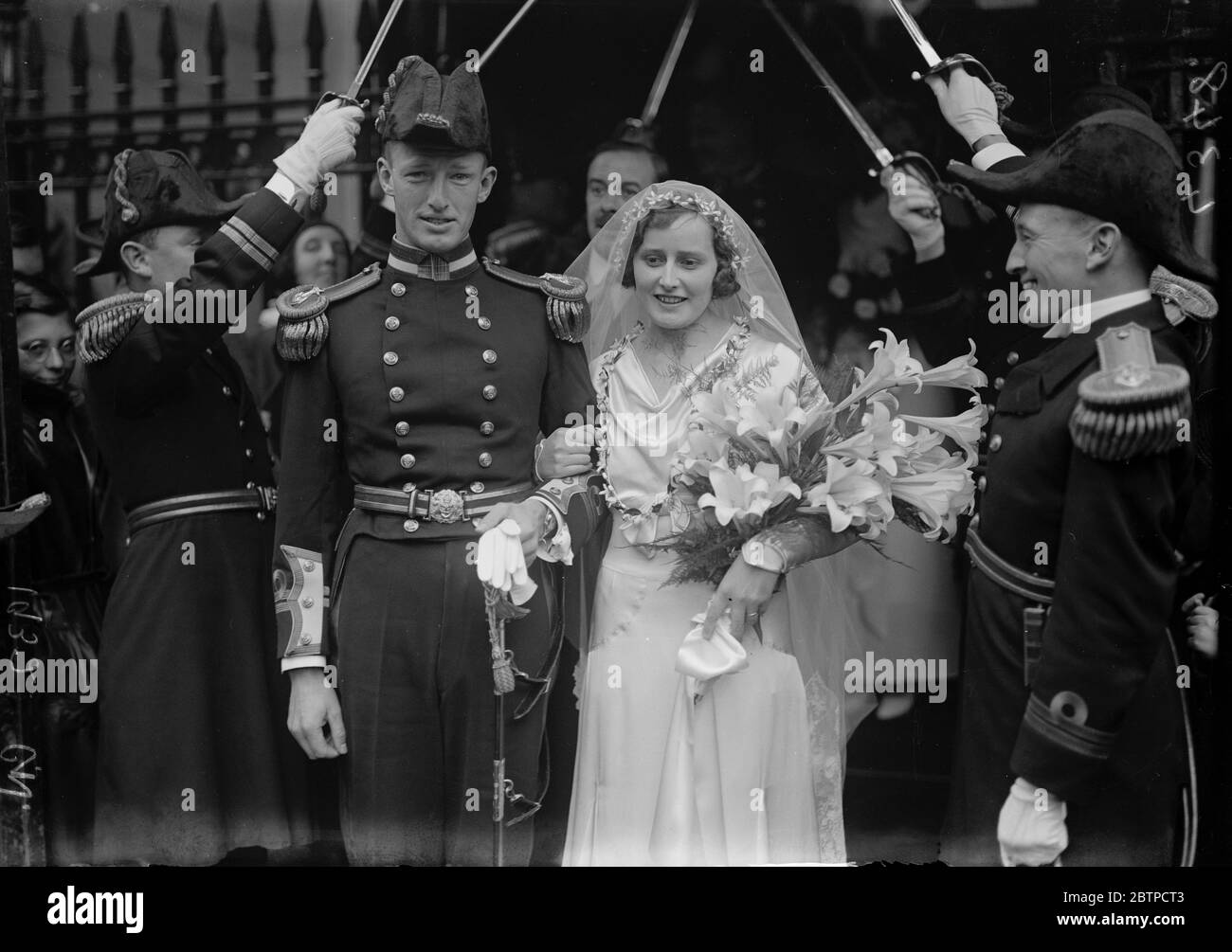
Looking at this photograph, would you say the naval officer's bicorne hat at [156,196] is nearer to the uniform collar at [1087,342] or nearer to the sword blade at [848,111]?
the sword blade at [848,111]

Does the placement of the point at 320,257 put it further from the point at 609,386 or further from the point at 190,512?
the point at 609,386

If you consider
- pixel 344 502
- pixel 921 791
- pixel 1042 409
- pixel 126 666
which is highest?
pixel 1042 409

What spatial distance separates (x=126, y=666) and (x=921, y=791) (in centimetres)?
265

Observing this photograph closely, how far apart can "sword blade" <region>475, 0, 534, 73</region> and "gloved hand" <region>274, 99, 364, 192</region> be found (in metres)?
0.41

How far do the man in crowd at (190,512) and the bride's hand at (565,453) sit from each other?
918mm

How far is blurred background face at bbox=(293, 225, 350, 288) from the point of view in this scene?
4.54 meters

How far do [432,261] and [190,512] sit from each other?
1134 millimetres

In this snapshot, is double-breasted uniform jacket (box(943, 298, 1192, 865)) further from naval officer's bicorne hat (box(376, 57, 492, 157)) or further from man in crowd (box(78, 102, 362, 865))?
man in crowd (box(78, 102, 362, 865))

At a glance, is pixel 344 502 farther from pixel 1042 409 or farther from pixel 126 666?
pixel 1042 409

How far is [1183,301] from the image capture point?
4.45m

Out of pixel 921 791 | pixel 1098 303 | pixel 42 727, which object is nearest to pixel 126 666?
pixel 42 727

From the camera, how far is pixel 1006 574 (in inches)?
173

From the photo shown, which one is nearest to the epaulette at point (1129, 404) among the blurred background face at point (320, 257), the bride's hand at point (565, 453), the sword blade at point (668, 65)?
the bride's hand at point (565, 453)

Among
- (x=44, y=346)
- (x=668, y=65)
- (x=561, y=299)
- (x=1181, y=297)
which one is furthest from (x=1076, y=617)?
(x=44, y=346)
